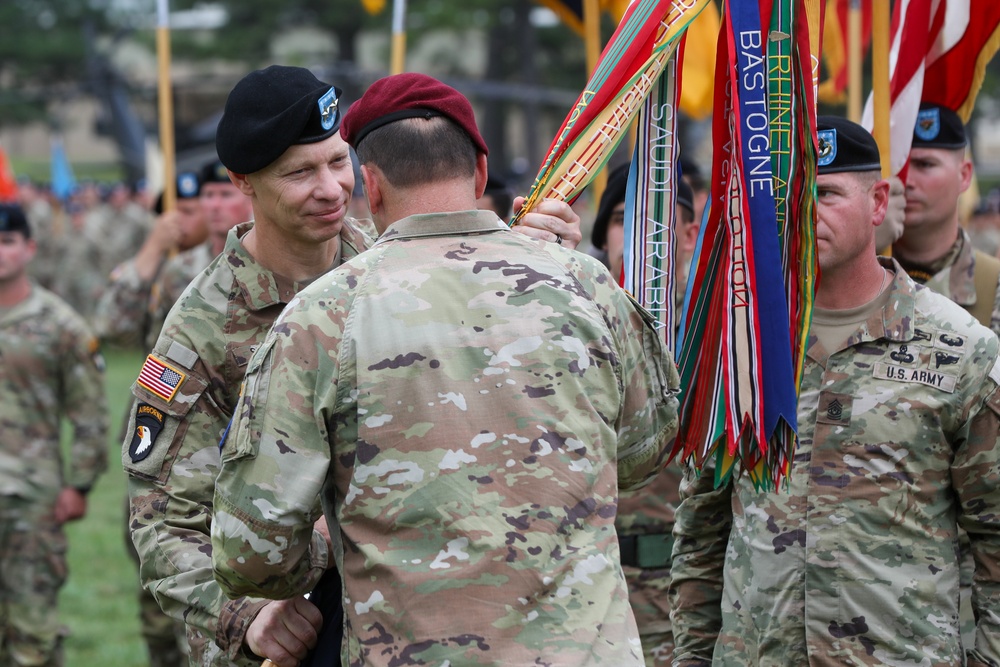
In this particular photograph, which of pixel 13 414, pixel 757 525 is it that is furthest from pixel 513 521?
pixel 13 414

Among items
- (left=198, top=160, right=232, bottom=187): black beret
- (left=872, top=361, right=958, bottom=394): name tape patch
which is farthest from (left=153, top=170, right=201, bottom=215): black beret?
(left=872, top=361, right=958, bottom=394): name tape patch

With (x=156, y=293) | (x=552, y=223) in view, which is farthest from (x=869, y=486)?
(x=156, y=293)

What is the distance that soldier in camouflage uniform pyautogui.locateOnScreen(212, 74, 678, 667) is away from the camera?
2740 mm

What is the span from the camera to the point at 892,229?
177 inches

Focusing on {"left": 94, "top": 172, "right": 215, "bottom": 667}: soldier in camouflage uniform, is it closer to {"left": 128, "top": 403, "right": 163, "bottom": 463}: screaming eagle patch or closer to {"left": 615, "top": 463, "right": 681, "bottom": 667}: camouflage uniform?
{"left": 615, "top": 463, "right": 681, "bottom": 667}: camouflage uniform

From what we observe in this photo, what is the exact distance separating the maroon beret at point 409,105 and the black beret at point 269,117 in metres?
0.72

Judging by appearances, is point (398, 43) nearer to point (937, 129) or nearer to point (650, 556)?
point (937, 129)

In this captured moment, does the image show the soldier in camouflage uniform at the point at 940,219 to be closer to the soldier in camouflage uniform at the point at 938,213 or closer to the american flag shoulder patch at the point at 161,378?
the soldier in camouflage uniform at the point at 938,213

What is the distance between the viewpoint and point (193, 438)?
12.0ft

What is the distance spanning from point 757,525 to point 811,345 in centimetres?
53

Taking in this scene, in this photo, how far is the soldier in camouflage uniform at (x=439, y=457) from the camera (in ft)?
8.99

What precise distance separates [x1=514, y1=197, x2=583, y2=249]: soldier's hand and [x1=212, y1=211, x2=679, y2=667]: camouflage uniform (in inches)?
15.9

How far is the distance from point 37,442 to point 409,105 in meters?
5.24

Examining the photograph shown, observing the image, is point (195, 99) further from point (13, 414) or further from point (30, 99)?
point (13, 414)
